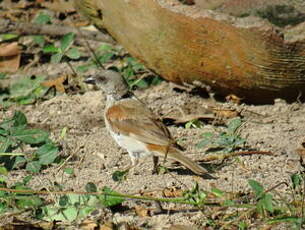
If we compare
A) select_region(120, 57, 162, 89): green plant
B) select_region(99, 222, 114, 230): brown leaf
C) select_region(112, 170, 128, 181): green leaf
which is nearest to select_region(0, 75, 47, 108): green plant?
select_region(120, 57, 162, 89): green plant

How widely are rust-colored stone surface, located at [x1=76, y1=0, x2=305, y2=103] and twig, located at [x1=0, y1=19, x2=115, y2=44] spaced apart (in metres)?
1.88

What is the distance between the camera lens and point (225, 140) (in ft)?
20.4

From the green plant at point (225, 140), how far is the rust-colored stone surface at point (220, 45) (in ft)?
2.04

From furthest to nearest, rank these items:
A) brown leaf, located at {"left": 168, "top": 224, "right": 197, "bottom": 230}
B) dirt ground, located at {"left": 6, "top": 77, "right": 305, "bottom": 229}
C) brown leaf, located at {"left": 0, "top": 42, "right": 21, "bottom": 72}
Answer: brown leaf, located at {"left": 0, "top": 42, "right": 21, "bottom": 72} < dirt ground, located at {"left": 6, "top": 77, "right": 305, "bottom": 229} < brown leaf, located at {"left": 168, "top": 224, "right": 197, "bottom": 230}

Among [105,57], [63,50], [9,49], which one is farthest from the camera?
[9,49]

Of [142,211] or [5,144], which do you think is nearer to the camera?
[142,211]

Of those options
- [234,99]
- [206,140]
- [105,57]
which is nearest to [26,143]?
[206,140]

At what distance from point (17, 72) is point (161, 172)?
3.29m

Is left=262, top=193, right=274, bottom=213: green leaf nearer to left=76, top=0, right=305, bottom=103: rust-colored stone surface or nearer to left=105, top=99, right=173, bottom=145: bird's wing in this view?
left=105, top=99, right=173, bottom=145: bird's wing

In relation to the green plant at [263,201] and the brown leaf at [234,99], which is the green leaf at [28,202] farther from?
the brown leaf at [234,99]

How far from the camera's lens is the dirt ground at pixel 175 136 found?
575cm

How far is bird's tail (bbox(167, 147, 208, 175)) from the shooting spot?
5.83 meters

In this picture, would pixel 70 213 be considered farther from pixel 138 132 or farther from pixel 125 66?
pixel 125 66

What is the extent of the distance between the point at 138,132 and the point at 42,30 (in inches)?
134
